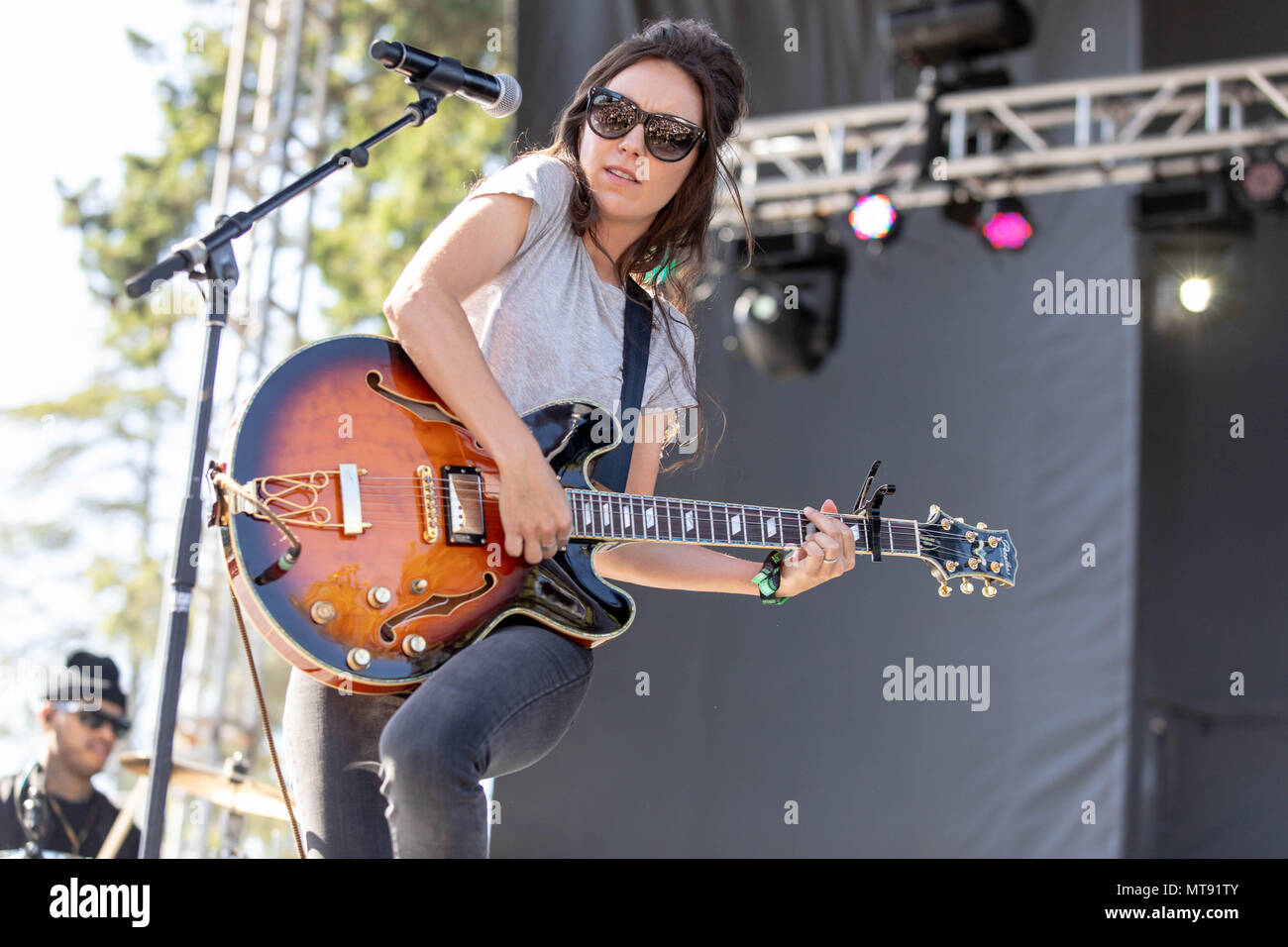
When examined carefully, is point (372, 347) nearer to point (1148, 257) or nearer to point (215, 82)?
point (1148, 257)

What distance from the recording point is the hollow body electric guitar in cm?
228

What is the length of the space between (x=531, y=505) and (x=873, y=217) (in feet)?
13.7

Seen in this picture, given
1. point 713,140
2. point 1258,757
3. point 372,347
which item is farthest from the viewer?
point 1258,757

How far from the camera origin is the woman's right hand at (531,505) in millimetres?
2393

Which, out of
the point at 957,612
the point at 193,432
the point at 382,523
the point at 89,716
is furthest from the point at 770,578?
the point at 89,716

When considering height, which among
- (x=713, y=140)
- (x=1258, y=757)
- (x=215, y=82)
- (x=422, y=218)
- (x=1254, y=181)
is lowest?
(x=1258, y=757)

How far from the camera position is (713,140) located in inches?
113

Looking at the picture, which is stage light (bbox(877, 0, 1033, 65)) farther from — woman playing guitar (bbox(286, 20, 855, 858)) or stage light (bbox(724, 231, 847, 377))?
woman playing guitar (bbox(286, 20, 855, 858))

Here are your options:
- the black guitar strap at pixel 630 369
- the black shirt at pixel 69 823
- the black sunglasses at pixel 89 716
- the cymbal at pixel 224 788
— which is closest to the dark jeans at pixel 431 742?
the black guitar strap at pixel 630 369

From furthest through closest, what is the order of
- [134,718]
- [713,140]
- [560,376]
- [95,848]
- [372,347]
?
[134,718], [95,848], [713,140], [560,376], [372,347]

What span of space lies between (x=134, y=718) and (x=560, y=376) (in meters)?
14.8

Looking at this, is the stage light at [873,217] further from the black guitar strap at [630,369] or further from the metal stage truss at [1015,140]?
the black guitar strap at [630,369]

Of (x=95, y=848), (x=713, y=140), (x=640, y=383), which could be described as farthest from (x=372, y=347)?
(x=95, y=848)

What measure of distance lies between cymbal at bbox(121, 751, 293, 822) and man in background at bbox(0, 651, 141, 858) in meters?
0.86
